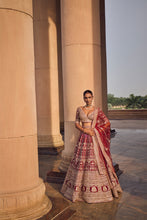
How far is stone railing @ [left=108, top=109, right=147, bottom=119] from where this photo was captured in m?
44.9

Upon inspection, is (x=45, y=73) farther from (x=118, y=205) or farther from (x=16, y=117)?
(x=118, y=205)

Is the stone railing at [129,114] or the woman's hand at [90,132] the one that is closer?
the woman's hand at [90,132]

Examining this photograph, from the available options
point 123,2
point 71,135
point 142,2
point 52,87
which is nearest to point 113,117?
point 52,87

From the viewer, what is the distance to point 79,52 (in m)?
9.42

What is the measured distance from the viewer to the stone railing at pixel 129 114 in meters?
44.9

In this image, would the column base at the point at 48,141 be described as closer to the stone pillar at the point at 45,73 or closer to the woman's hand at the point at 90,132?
the stone pillar at the point at 45,73

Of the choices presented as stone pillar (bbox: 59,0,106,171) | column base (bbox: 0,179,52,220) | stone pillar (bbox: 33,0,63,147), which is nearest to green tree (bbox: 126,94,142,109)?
stone pillar (bbox: 33,0,63,147)

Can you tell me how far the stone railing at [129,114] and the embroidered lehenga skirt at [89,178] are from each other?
38157mm

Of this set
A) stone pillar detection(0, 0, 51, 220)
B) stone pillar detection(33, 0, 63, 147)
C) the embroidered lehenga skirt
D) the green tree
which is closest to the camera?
stone pillar detection(0, 0, 51, 220)

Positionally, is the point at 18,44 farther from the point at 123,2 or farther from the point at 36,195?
the point at 123,2

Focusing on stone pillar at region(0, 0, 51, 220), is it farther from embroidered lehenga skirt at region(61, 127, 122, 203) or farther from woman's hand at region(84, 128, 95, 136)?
woman's hand at region(84, 128, 95, 136)

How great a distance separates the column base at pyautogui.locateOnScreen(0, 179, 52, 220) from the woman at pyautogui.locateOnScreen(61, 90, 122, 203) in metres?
1.51

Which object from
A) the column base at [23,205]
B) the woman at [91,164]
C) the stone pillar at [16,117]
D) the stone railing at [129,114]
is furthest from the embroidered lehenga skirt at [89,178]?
the stone railing at [129,114]

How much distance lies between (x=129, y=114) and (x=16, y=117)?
41727mm
